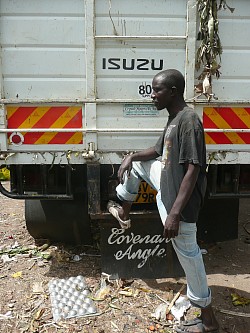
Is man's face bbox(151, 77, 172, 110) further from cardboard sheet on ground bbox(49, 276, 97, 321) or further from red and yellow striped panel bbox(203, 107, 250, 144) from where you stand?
cardboard sheet on ground bbox(49, 276, 97, 321)

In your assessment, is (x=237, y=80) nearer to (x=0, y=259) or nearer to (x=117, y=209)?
(x=117, y=209)

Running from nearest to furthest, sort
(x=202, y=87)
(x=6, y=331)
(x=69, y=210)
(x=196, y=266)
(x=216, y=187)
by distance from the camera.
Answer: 1. (x=196, y=266)
2. (x=6, y=331)
3. (x=202, y=87)
4. (x=216, y=187)
5. (x=69, y=210)

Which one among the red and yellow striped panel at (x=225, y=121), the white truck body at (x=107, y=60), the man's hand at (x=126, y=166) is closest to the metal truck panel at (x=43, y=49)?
the white truck body at (x=107, y=60)

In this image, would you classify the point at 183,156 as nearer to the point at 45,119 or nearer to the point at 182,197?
the point at 182,197

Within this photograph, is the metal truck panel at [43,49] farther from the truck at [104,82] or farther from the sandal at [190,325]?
the sandal at [190,325]

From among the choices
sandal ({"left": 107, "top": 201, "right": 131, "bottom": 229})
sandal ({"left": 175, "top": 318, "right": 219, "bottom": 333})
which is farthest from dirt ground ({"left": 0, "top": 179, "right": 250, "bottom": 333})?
Answer: sandal ({"left": 107, "top": 201, "right": 131, "bottom": 229})

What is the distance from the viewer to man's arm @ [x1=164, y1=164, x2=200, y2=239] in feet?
8.16

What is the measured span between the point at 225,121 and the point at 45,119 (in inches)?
55.5

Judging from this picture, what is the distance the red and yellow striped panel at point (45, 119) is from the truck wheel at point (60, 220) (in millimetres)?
795

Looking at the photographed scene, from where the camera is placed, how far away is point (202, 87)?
3186 mm

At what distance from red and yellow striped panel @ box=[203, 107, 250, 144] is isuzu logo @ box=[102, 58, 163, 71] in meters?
0.51

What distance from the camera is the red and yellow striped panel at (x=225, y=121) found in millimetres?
3264

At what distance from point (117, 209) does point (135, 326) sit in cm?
87

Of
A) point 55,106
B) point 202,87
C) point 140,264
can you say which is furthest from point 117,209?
point 202,87
